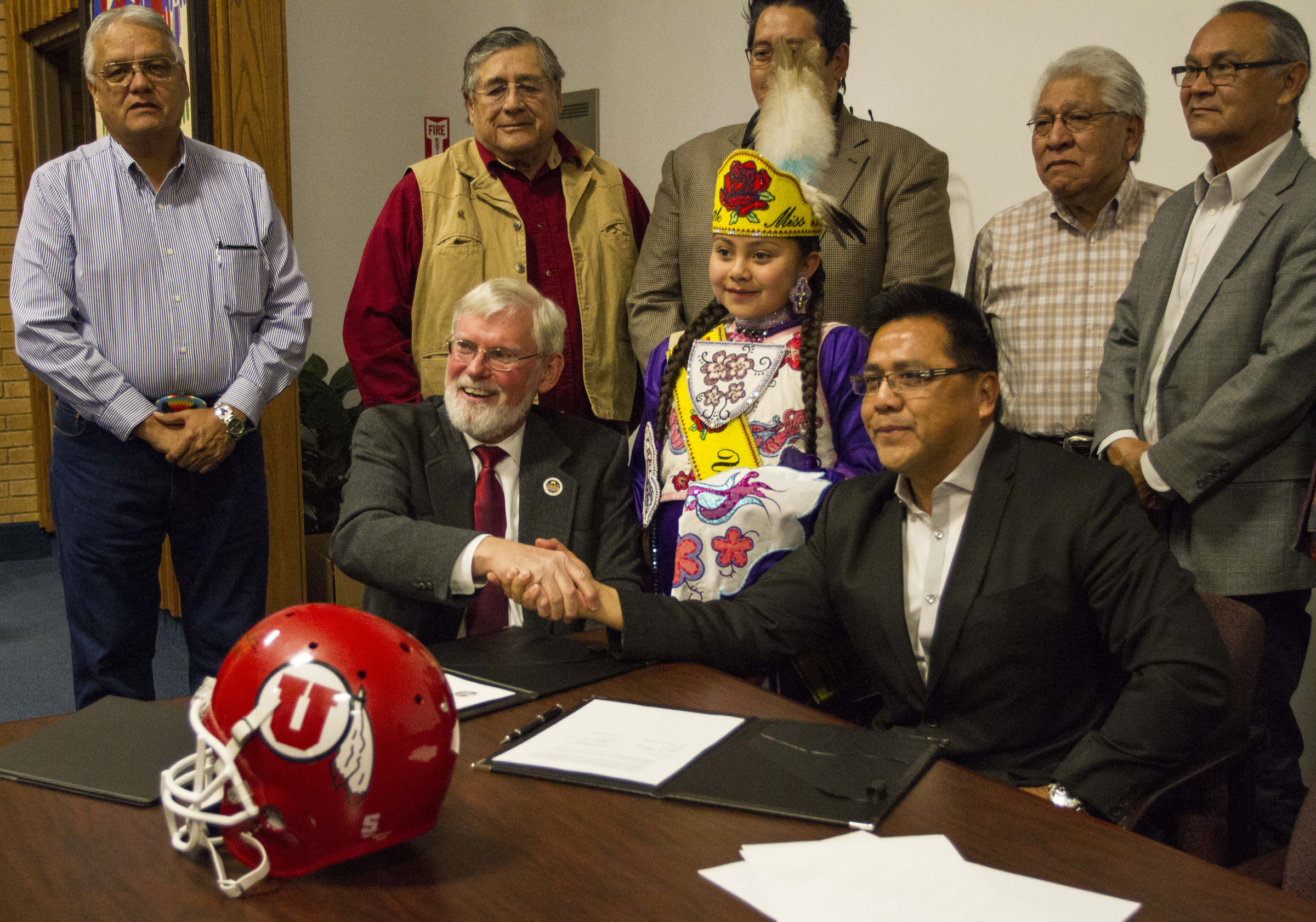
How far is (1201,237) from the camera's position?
2424 mm

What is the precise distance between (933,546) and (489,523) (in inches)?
34.4

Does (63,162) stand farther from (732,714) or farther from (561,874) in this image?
(561,874)

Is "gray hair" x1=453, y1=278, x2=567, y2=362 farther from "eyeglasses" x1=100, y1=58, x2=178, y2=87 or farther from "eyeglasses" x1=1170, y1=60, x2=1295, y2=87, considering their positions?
"eyeglasses" x1=1170, y1=60, x2=1295, y2=87

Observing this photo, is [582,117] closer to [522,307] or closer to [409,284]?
[409,284]

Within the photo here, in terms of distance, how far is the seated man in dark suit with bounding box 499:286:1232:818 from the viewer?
64.6 inches

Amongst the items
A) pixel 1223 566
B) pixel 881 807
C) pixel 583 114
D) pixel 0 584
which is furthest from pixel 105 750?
pixel 0 584

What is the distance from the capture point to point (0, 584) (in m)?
5.55

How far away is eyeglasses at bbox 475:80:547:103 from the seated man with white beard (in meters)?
0.80

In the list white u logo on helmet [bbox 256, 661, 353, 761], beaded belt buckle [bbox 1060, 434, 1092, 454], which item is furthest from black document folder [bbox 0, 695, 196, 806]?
beaded belt buckle [bbox 1060, 434, 1092, 454]

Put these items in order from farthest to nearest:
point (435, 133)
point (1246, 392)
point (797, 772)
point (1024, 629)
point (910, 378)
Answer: point (435, 133), point (1246, 392), point (910, 378), point (1024, 629), point (797, 772)

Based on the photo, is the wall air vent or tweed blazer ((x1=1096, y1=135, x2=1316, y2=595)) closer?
tweed blazer ((x1=1096, y1=135, x2=1316, y2=595))

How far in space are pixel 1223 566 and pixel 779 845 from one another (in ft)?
5.00

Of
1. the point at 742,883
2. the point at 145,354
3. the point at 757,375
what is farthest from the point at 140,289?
the point at 742,883

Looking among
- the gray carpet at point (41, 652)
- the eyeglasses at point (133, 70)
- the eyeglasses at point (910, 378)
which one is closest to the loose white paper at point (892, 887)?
the eyeglasses at point (910, 378)
